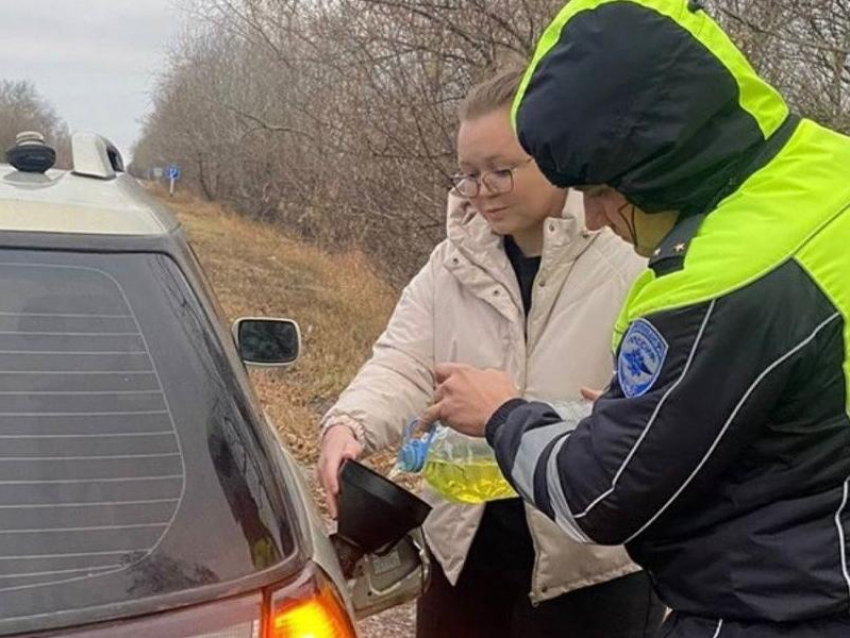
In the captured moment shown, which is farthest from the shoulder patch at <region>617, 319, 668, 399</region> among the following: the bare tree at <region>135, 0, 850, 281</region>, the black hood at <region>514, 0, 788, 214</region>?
the bare tree at <region>135, 0, 850, 281</region>

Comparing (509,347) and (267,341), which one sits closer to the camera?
(509,347)

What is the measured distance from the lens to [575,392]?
2375 mm

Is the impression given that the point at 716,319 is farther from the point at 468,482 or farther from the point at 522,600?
the point at 522,600

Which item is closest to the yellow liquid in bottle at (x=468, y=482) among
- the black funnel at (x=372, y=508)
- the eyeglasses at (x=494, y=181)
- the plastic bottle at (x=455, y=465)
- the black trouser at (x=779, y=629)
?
the plastic bottle at (x=455, y=465)

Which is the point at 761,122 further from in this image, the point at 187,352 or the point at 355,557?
the point at 355,557

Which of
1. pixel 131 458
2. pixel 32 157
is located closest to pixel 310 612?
pixel 131 458

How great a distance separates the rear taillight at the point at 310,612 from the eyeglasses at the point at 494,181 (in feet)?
3.00

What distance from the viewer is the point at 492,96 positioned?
2367mm

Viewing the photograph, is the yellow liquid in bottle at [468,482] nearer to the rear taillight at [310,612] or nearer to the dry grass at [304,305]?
the rear taillight at [310,612]

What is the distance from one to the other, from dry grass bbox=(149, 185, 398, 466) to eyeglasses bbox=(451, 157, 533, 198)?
15.1ft

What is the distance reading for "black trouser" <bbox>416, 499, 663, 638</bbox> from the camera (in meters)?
2.50

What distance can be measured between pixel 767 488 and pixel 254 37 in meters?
14.8

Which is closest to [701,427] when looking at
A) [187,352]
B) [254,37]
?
[187,352]

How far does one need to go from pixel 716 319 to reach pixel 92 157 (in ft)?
5.49
